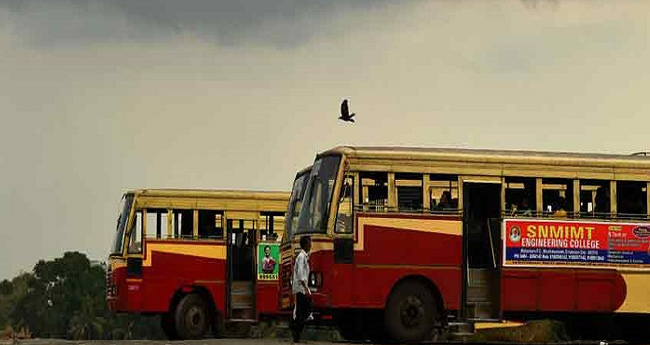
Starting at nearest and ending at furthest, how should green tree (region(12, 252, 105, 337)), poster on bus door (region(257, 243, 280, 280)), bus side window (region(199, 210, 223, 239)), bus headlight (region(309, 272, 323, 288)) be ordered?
bus headlight (region(309, 272, 323, 288)), bus side window (region(199, 210, 223, 239)), poster on bus door (region(257, 243, 280, 280)), green tree (region(12, 252, 105, 337))

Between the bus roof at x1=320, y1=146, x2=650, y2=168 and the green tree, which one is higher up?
the bus roof at x1=320, y1=146, x2=650, y2=168

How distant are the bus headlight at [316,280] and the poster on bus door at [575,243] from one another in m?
3.19

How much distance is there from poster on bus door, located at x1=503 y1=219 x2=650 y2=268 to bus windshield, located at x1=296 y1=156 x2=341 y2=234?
303 centimetres

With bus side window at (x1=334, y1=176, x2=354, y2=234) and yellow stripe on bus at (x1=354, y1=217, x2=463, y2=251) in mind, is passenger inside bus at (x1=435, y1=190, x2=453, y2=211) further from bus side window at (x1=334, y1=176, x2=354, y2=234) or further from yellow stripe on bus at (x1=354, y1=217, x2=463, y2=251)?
bus side window at (x1=334, y1=176, x2=354, y2=234)

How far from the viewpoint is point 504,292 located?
1238 inches

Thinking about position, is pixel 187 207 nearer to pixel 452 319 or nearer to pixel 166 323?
pixel 166 323

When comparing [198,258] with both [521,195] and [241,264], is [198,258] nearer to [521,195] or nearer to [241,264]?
[241,264]

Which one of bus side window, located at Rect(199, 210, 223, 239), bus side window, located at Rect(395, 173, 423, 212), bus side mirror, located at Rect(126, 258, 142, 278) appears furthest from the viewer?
bus side window, located at Rect(199, 210, 223, 239)

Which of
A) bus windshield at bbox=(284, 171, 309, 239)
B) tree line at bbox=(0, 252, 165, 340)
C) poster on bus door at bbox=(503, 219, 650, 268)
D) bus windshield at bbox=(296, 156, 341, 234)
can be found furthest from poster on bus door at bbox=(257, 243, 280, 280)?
tree line at bbox=(0, 252, 165, 340)

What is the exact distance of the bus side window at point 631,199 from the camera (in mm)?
31984

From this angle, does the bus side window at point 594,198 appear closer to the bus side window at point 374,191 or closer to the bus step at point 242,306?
the bus side window at point 374,191

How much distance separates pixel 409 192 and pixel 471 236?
4.47 feet

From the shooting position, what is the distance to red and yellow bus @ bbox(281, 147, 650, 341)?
102 ft

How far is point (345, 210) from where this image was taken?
3088cm
